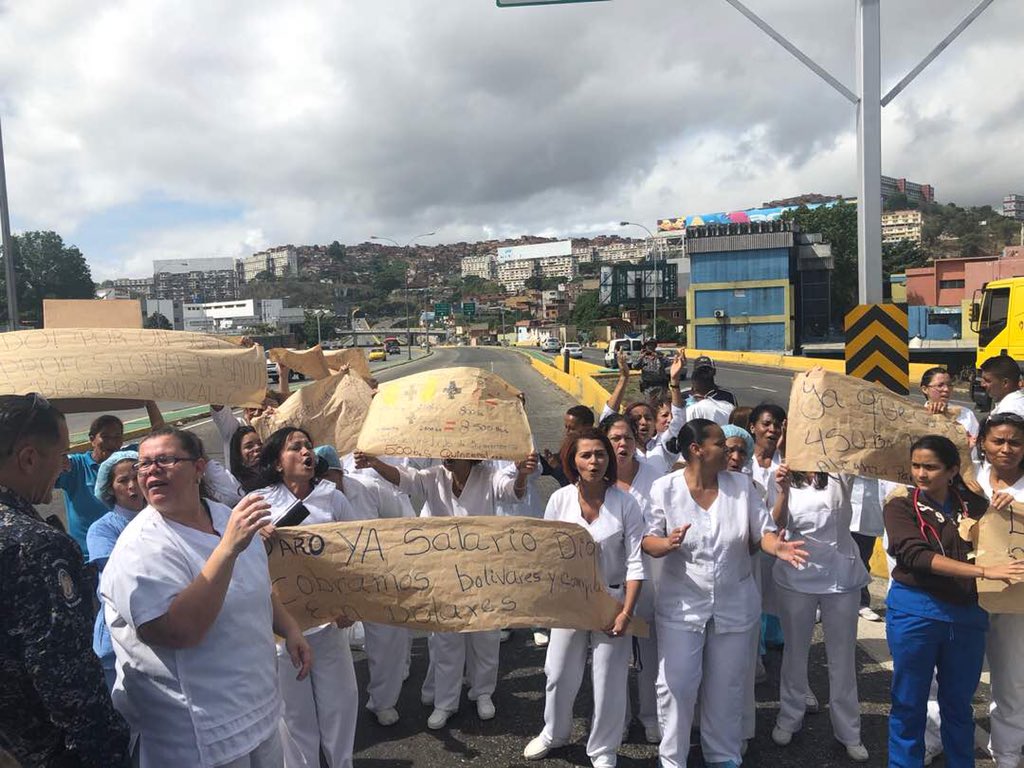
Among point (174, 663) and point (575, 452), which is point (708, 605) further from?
point (174, 663)

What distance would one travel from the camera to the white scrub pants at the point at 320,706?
10.6 ft

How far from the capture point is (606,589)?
3.45 metres

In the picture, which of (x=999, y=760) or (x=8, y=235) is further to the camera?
(x=8, y=235)

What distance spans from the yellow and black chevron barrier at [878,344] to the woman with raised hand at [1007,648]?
377 cm

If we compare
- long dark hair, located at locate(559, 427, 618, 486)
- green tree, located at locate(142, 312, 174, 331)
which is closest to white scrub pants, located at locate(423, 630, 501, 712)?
long dark hair, located at locate(559, 427, 618, 486)

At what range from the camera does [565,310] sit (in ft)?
401

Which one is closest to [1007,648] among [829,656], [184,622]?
[829,656]

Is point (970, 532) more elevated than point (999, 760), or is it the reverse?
point (970, 532)

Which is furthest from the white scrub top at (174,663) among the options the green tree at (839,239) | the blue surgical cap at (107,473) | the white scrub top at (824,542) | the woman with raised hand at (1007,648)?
the green tree at (839,239)

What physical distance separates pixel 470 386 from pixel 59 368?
216 cm

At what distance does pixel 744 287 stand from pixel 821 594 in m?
56.1

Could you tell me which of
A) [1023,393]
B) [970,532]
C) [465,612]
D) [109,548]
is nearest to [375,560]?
[465,612]

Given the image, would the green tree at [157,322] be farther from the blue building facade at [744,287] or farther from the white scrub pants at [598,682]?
the white scrub pants at [598,682]

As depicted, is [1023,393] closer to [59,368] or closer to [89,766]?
Result: [89,766]
